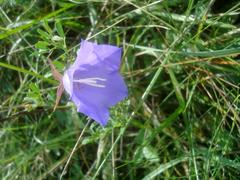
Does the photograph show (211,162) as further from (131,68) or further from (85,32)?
(85,32)

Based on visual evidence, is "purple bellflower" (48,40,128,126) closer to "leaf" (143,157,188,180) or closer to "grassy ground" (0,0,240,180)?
"grassy ground" (0,0,240,180)

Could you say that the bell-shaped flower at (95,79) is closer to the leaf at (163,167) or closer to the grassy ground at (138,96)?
the grassy ground at (138,96)

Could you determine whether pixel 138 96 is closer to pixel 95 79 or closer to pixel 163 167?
pixel 163 167

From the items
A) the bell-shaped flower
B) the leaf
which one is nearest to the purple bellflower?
the bell-shaped flower

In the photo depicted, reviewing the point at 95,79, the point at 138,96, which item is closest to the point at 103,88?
the point at 95,79

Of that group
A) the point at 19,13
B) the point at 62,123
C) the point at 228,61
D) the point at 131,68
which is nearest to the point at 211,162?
the point at 228,61

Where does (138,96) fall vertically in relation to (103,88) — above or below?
below

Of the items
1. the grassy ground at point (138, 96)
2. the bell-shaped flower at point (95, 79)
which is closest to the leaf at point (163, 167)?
the grassy ground at point (138, 96)
